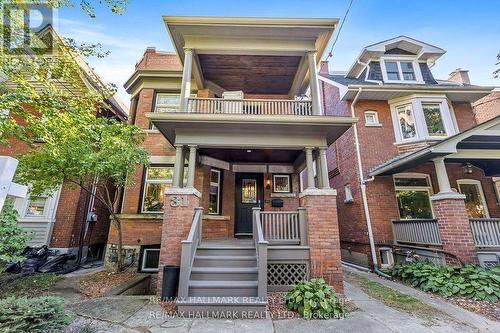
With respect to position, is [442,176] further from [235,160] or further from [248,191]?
[235,160]

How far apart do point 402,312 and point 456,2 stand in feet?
35.5

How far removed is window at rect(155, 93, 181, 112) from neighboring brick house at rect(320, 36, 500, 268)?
7026 millimetres

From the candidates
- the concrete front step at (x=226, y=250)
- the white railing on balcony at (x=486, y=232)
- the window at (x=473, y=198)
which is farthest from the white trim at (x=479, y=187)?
the concrete front step at (x=226, y=250)

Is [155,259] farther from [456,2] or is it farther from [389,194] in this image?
[456,2]

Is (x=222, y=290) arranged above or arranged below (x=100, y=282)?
above

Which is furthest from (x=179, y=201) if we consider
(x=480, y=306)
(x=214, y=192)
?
(x=480, y=306)

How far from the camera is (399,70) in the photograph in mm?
10281

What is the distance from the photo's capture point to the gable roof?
10180mm

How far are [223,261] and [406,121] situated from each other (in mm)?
9090

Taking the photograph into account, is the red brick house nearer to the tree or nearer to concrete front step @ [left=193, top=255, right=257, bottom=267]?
concrete front step @ [left=193, top=255, right=257, bottom=267]

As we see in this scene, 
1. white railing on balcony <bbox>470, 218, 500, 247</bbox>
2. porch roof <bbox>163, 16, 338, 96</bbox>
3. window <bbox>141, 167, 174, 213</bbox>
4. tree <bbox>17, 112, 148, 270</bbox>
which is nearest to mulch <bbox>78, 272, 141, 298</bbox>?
window <bbox>141, 167, 174, 213</bbox>

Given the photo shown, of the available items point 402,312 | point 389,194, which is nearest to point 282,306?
point 402,312

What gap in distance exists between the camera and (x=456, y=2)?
8.30 meters

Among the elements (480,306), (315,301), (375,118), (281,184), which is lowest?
(480,306)
